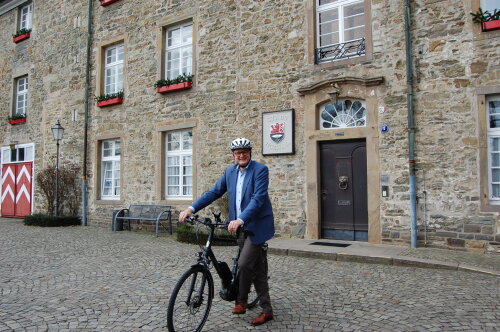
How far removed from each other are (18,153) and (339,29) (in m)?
12.5

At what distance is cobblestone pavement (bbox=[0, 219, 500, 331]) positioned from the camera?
378cm

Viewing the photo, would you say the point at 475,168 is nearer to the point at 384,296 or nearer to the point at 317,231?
the point at 317,231

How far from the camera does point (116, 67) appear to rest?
12766mm

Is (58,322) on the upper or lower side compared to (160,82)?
lower

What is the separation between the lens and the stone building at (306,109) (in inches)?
288

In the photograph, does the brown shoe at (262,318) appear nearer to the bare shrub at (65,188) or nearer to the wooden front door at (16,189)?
the bare shrub at (65,188)

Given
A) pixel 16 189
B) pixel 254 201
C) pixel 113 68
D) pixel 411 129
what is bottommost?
pixel 254 201

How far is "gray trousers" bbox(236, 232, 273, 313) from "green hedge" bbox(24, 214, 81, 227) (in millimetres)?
10091

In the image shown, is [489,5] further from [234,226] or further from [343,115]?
[234,226]

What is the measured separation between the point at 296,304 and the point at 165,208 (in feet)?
22.9

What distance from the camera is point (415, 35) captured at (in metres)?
7.77

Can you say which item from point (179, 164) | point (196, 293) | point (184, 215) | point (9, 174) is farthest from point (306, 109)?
point (9, 174)

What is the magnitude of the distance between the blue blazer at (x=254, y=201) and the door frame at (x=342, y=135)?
4686mm

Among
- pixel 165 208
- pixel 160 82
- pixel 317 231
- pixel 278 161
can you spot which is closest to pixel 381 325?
pixel 317 231
